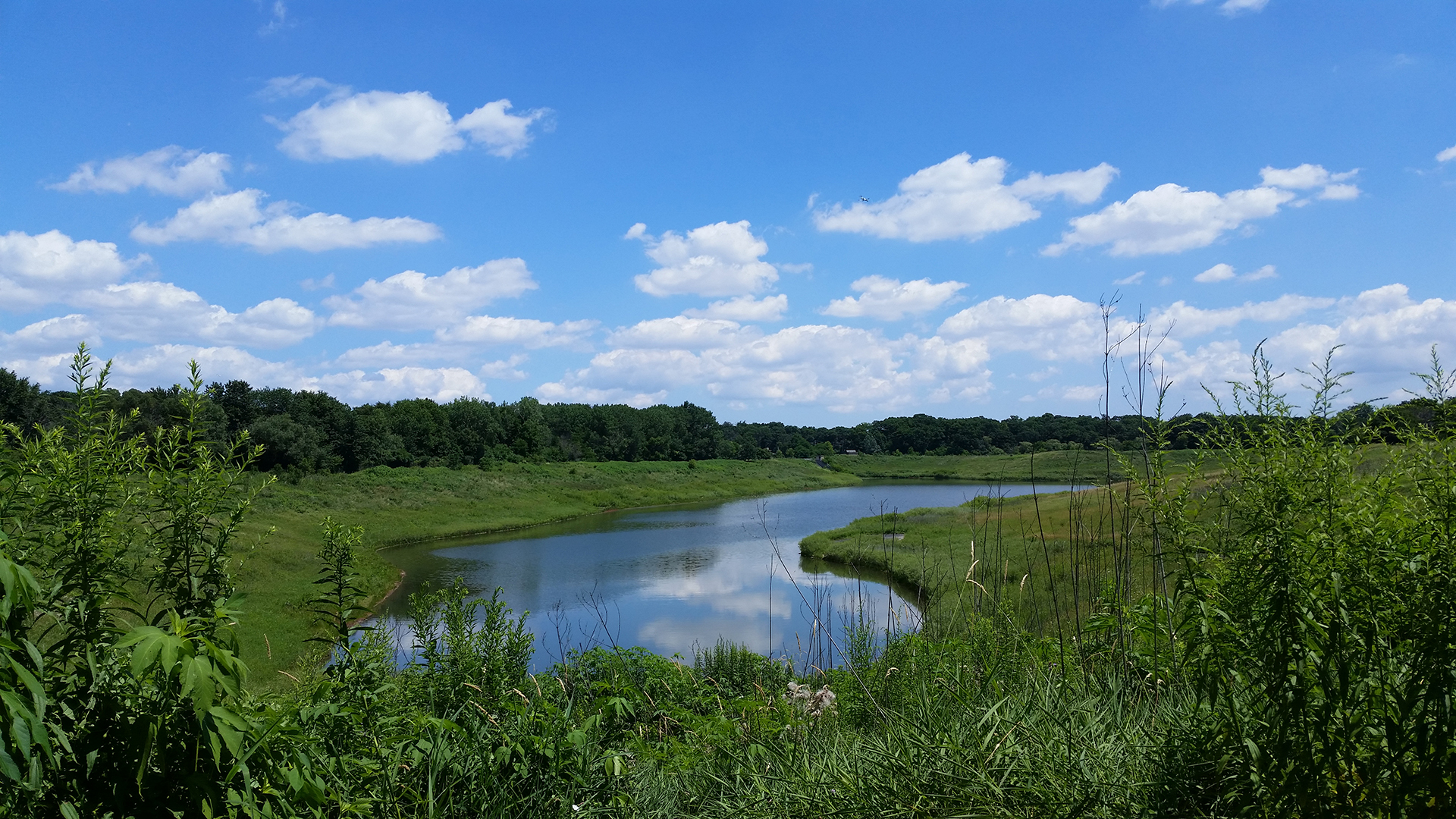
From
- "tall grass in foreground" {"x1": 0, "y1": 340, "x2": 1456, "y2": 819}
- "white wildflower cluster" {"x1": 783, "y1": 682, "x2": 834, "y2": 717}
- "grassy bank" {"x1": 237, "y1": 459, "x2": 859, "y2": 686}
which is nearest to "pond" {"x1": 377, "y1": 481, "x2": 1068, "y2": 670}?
"white wildflower cluster" {"x1": 783, "y1": 682, "x2": 834, "y2": 717}

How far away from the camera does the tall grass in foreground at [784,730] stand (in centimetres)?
157

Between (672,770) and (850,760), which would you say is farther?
(672,770)

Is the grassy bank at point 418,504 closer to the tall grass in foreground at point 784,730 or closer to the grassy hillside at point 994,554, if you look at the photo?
the tall grass in foreground at point 784,730

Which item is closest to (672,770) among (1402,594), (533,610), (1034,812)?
(1034,812)

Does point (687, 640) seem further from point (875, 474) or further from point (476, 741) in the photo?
point (875, 474)

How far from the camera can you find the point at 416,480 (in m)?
39.2

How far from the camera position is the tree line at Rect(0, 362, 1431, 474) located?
70.2ft

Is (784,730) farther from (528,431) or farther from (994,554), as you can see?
(528,431)

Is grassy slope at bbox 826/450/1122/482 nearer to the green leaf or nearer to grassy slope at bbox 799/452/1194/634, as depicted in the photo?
grassy slope at bbox 799/452/1194/634

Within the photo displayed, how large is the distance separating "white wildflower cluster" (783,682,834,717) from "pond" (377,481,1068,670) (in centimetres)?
23

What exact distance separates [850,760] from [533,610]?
14795 millimetres

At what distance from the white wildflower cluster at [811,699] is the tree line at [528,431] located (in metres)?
1.88

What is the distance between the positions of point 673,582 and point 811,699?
1605 cm

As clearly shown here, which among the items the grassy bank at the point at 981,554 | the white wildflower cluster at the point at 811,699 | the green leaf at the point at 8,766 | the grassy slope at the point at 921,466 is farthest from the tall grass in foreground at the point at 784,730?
the grassy slope at the point at 921,466
